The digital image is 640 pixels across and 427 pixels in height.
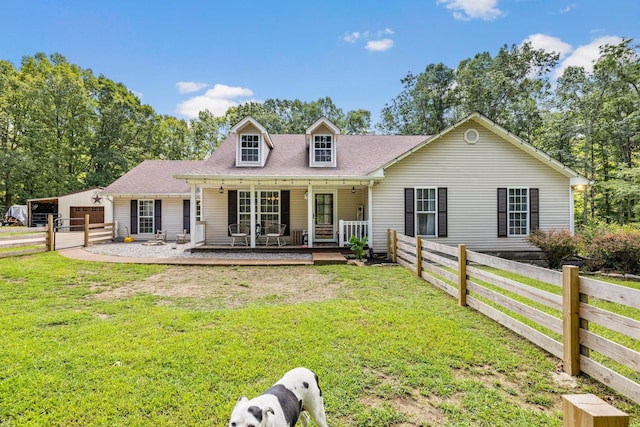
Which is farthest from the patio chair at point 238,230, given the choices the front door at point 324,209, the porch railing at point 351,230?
the porch railing at point 351,230

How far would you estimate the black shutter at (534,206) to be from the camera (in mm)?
11031

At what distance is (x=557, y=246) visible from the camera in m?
9.02

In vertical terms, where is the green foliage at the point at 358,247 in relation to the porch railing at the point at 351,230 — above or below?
below

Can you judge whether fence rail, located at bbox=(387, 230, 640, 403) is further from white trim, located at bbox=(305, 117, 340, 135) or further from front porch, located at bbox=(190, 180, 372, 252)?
white trim, located at bbox=(305, 117, 340, 135)

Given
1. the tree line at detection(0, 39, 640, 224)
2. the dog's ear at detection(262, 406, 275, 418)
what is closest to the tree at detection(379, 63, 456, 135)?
the tree line at detection(0, 39, 640, 224)

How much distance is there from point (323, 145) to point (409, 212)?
4.41 m

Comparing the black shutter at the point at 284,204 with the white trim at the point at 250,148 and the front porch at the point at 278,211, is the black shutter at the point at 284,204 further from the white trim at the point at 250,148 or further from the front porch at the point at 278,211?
the white trim at the point at 250,148

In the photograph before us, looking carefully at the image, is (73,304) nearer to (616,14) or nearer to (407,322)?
(407,322)

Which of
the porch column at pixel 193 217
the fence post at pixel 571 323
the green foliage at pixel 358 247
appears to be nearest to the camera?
the fence post at pixel 571 323

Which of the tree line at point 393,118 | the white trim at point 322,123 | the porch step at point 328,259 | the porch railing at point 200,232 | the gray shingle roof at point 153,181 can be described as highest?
the tree line at point 393,118

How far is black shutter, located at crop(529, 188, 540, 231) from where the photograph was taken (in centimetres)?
1103

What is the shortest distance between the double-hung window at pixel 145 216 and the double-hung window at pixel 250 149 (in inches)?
260

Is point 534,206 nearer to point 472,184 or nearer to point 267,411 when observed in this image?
point 472,184

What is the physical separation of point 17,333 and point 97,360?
166 centimetres
